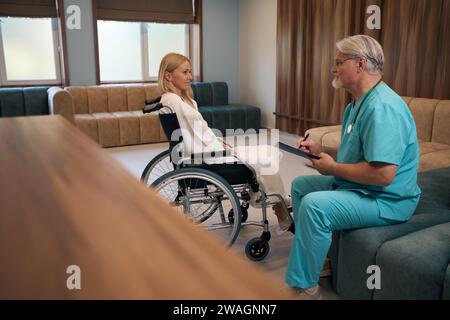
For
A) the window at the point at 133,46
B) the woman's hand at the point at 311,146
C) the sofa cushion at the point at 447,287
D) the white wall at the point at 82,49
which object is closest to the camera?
the sofa cushion at the point at 447,287

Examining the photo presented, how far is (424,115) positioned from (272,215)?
166 centimetres

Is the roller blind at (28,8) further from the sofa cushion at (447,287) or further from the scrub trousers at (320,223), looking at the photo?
the sofa cushion at (447,287)

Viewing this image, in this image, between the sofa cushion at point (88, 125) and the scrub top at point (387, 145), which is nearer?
the scrub top at point (387, 145)

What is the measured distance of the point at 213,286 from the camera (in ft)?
1.26

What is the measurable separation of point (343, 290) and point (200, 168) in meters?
0.93

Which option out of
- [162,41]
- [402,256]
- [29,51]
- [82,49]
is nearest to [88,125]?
[82,49]

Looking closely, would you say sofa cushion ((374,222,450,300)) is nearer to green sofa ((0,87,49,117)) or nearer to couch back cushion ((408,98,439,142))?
couch back cushion ((408,98,439,142))

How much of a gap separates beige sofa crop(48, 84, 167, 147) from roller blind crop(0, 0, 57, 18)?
1054mm

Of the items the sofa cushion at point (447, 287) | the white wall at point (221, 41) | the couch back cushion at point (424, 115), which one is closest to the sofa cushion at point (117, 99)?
the white wall at point (221, 41)

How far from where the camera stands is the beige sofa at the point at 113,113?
5.15 m

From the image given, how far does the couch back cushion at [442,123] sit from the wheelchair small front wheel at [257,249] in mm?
2003

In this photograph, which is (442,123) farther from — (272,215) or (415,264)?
(415,264)
